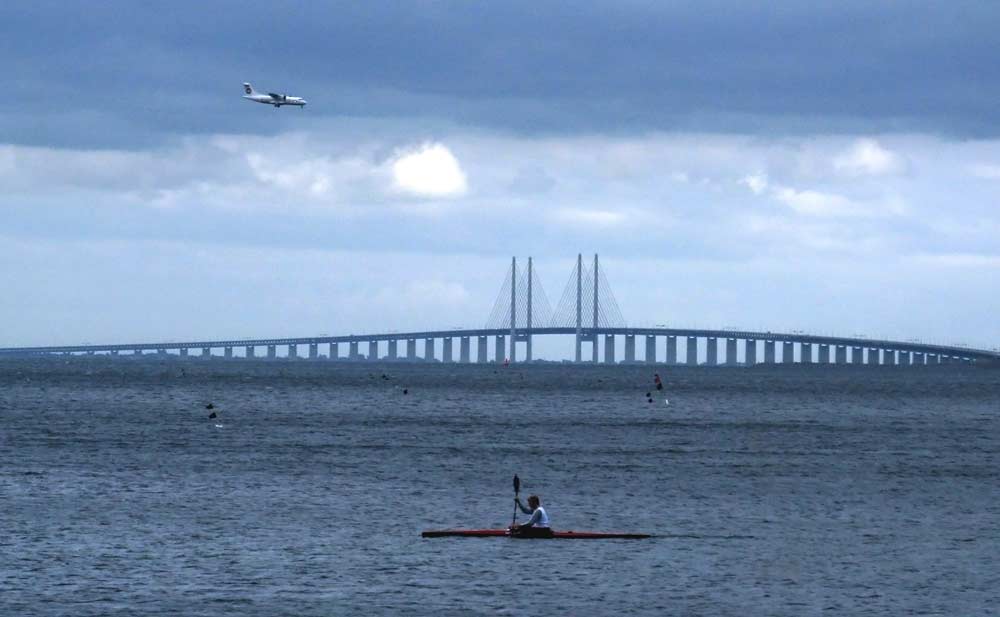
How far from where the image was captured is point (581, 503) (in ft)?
146

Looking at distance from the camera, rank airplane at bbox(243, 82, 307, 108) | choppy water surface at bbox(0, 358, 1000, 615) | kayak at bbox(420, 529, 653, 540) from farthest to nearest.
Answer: airplane at bbox(243, 82, 307, 108) → kayak at bbox(420, 529, 653, 540) → choppy water surface at bbox(0, 358, 1000, 615)

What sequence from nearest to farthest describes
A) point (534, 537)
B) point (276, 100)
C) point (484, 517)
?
point (534, 537) < point (484, 517) < point (276, 100)

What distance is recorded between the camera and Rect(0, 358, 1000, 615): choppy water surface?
1166 inches

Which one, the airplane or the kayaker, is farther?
the airplane

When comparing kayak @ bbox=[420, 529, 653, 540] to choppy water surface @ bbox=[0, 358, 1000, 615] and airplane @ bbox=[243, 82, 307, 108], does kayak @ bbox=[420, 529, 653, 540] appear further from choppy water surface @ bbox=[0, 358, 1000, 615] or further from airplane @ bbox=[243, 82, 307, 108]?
airplane @ bbox=[243, 82, 307, 108]

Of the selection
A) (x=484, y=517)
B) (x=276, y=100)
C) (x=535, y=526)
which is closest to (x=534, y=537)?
(x=535, y=526)

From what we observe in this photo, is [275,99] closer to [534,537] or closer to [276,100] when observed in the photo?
[276,100]

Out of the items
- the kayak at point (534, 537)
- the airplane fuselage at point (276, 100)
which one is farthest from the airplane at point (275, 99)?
the kayak at point (534, 537)

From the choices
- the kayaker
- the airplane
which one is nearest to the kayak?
the kayaker

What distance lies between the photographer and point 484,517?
1612 inches

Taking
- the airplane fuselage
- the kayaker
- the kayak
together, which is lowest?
the kayak

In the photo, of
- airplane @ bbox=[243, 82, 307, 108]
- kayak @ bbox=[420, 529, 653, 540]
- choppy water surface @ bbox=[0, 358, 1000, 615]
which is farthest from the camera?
airplane @ bbox=[243, 82, 307, 108]

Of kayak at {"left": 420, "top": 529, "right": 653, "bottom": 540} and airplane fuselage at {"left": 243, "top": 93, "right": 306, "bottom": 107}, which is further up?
airplane fuselage at {"left": 243, "top": 93, "right": 306, "bottom": 107}

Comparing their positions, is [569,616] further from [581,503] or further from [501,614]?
[581,503]
